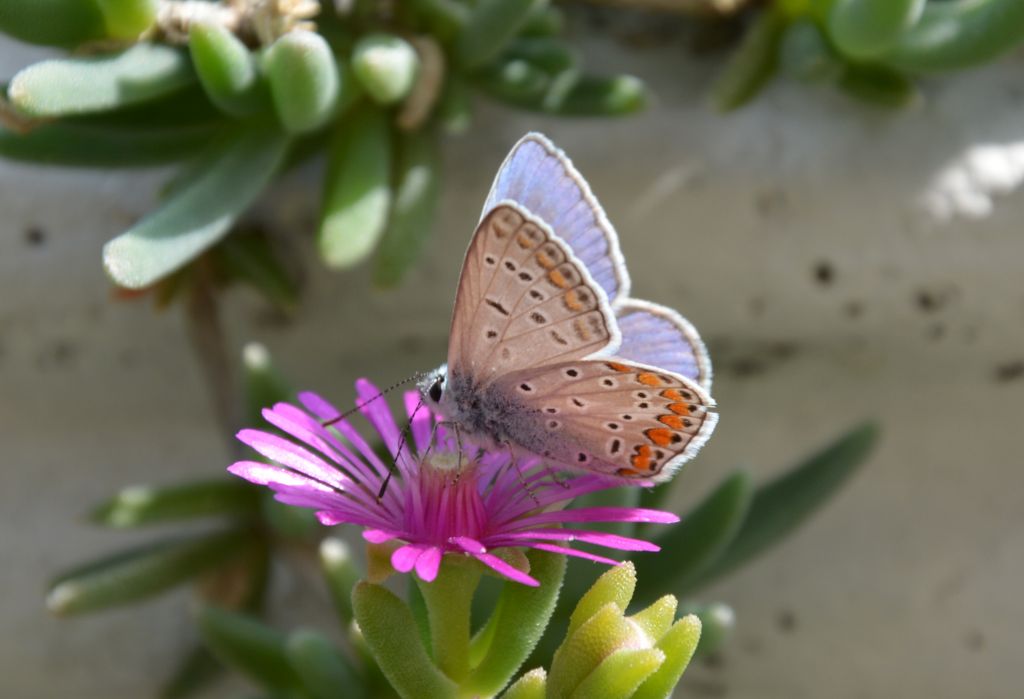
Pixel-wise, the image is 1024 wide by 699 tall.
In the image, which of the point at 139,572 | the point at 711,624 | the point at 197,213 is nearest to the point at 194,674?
the point at 139,572

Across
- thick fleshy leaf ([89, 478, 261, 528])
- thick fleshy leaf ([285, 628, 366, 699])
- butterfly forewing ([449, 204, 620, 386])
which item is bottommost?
thick fleshy leaf ([89, 478, 261, 528])

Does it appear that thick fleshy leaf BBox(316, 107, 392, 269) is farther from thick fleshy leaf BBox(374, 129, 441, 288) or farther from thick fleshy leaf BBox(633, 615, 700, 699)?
thick fleshy leaf BBox(633, 615, 700, 699)

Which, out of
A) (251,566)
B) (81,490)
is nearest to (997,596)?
(251,566)

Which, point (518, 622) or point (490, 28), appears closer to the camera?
point (518, 622)

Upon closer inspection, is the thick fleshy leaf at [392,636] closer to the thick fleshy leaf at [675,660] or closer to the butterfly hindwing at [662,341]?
the thick fleshy leaf at [675,660]

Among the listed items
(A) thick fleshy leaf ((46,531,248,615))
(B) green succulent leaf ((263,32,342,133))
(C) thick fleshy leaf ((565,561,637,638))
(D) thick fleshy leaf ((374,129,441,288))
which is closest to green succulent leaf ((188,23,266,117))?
(B) green succulent leaf ((263,32,342,133))

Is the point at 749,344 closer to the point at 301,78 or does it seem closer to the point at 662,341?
the point at 662,341

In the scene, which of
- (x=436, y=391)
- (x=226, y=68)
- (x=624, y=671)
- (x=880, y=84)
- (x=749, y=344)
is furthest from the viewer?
(x=749, y=344)
